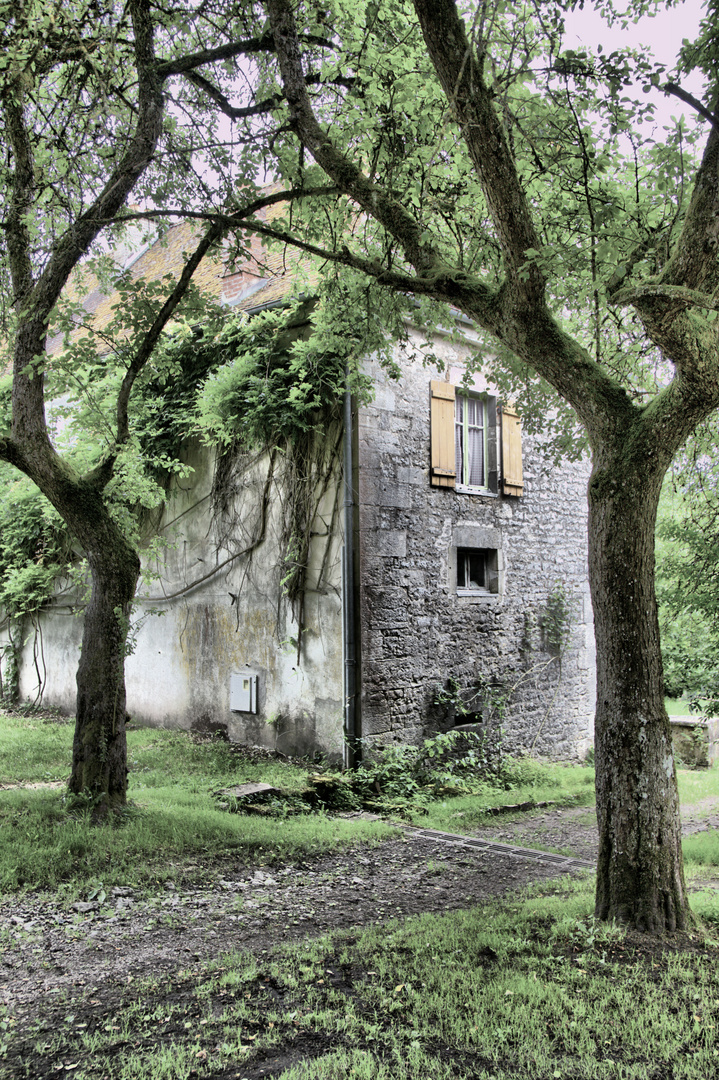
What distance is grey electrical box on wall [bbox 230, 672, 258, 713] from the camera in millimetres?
9359

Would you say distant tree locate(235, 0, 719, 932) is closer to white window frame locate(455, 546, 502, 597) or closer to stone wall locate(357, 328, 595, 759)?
stone wall locate(357, 328, 595, 759)

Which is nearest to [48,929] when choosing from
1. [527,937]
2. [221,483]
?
[527,937]

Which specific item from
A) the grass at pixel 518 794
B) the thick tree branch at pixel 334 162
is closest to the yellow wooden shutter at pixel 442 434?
the grass at pixel 518 794

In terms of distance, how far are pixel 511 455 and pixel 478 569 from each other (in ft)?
5.58

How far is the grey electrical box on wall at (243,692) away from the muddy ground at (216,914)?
307 centimetres

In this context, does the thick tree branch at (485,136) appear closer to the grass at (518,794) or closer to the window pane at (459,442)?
the grass at (518,794)

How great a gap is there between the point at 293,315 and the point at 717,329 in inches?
228

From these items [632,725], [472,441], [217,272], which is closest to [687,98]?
[632,725]

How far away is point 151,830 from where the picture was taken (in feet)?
19.4

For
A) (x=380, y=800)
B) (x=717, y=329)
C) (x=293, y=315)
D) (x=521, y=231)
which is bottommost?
(x=380, y=800)

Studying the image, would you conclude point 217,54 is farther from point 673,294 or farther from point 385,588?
point 385,588

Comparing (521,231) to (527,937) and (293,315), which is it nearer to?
(527,937)

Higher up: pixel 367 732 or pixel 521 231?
pixel 521 231

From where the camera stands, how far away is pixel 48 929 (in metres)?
4.36
